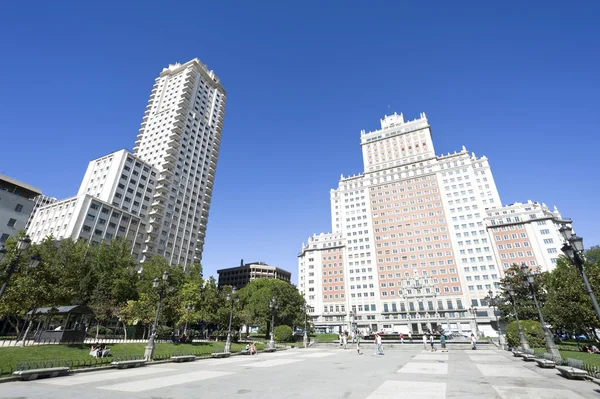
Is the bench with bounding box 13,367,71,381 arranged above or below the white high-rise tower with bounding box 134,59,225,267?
below

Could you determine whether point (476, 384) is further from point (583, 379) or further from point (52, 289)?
point (52, 289)

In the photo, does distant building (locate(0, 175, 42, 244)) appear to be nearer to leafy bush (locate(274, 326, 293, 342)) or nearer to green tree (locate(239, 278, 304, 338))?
green tree (locate(239, 278, 304, 338))

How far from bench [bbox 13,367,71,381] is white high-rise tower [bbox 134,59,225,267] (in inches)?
2358

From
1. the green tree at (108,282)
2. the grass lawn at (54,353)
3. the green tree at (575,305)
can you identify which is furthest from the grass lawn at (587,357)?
the green tree at (108,282)

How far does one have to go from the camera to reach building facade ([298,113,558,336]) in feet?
263

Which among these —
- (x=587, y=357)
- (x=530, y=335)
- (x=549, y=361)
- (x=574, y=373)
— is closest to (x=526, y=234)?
(x=530, y=335)

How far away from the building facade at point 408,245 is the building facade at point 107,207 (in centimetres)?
5932

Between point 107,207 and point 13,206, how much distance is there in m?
17.3

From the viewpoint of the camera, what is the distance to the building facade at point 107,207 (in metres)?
58.1

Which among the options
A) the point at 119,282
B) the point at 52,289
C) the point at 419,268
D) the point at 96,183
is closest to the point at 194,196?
the point at 96,183

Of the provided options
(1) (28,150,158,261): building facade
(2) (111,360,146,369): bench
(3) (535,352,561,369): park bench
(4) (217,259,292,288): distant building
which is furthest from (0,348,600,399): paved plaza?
(4) (217,259,292,288): distant building

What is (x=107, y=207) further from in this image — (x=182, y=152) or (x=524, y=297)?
(x=524, y=297)

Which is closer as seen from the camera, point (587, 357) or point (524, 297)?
point (587, 357)

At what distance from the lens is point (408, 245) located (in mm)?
90125
